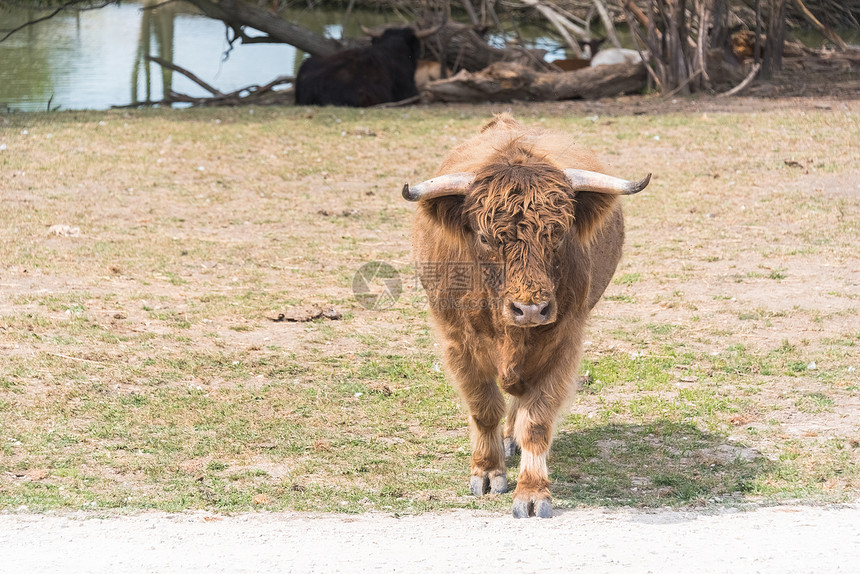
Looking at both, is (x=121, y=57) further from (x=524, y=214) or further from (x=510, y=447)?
(x=524, y=214)

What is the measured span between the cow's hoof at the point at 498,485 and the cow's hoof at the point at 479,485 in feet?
0.09

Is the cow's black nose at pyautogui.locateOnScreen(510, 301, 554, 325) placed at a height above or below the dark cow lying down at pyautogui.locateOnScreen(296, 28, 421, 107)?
below

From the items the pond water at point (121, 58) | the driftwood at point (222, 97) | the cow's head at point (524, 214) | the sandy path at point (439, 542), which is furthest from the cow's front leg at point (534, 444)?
the pond water at point (121, 58)

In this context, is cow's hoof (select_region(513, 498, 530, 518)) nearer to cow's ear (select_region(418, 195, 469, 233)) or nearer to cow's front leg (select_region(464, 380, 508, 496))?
cow's front leg (select_region(464, 380, 508, 496))

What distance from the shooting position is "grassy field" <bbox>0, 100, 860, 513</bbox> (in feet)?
18.1

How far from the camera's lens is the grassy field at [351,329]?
5527mm

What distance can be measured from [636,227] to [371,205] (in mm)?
3017

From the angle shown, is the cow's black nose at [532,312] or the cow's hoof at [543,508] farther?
the cow's hoof at [543,508]

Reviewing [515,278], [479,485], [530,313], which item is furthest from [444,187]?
[479,485]

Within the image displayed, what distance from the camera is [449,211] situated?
5.12 m

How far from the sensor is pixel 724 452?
5.84 m

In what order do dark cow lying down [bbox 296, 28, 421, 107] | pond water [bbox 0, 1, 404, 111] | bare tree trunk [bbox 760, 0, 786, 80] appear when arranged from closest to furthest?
dark cow lying down [bbox 296, 28, 421, 107] → bare tree trunk [bbox 760, 0, 786, 80] → pond water [bbox 0, 1, 404, 111]

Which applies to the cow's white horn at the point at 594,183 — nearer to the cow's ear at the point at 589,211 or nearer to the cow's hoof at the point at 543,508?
the cow's ear at the point at 589,211

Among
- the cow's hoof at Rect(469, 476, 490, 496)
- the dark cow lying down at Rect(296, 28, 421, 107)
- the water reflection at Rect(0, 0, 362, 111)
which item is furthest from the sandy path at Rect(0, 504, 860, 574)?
the water reflection at Rect(0, 0, 362, 111)
